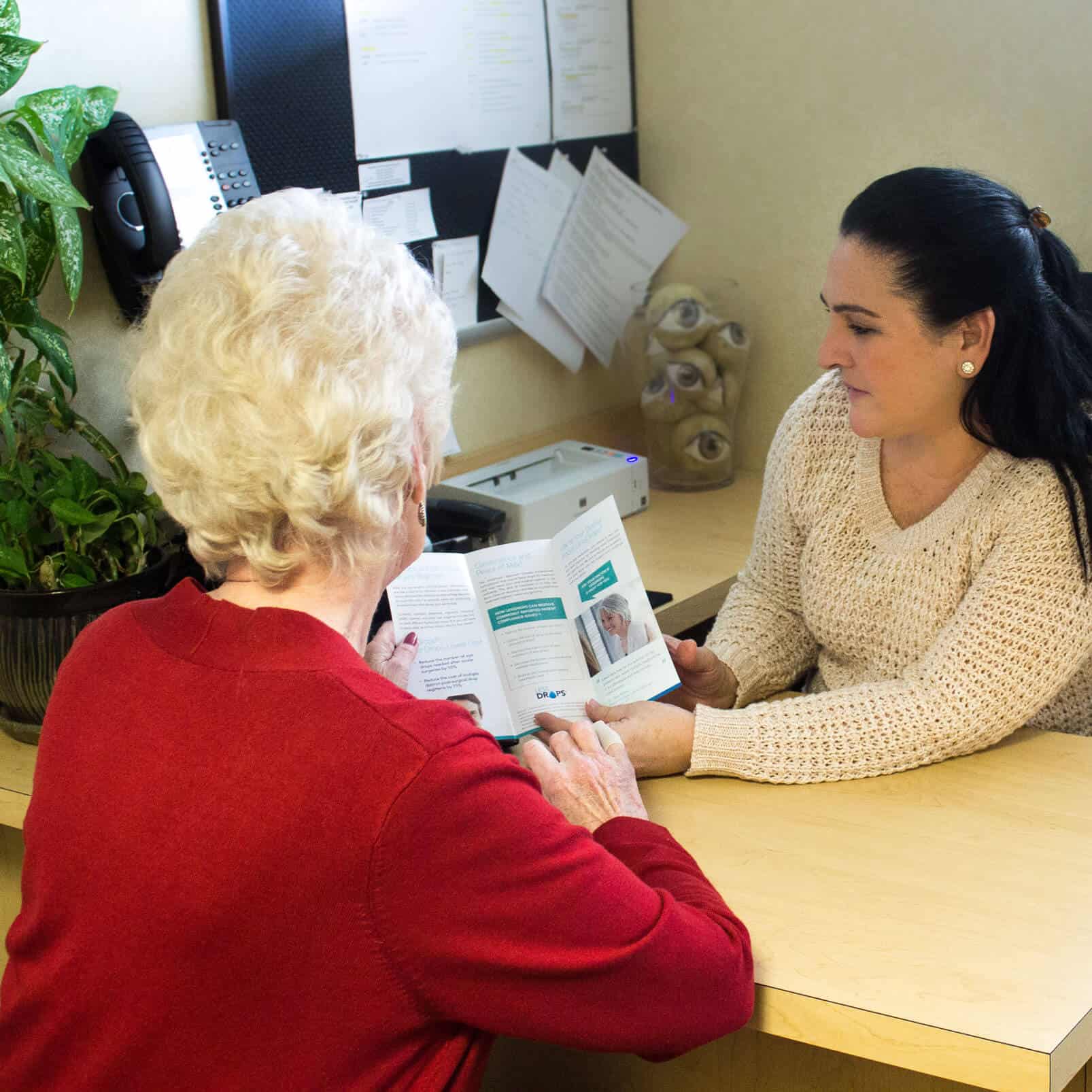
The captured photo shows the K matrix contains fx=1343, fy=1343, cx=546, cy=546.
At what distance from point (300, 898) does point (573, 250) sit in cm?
180

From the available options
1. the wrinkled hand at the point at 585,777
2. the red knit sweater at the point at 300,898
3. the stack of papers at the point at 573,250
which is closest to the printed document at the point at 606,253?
the stack of papers at the point at 573,250

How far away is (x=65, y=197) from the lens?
132 centimetres

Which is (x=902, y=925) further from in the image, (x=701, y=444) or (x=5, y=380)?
(x=701, y=444)

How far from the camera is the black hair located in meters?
1.46

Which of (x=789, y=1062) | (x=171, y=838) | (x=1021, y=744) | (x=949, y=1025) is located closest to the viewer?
(x=171, y=838)

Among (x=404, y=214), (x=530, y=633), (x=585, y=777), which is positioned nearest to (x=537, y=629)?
(x=530, y=633)

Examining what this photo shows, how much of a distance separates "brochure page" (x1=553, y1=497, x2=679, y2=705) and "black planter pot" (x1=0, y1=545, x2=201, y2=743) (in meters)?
0.47

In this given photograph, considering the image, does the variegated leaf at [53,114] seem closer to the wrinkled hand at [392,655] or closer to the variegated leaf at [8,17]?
the variegated leaf at [8,17]

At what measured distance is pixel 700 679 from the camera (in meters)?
1.63

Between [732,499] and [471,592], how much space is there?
1.09m

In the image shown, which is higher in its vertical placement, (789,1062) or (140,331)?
(140,331)

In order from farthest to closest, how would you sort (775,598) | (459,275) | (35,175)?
1. (459,275)
2. (775,598)
3. (35,175)

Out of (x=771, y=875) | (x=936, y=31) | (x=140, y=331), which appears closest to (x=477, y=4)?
(x=936, y=31)

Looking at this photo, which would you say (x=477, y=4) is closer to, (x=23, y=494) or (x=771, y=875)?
(x=23, y=494)
